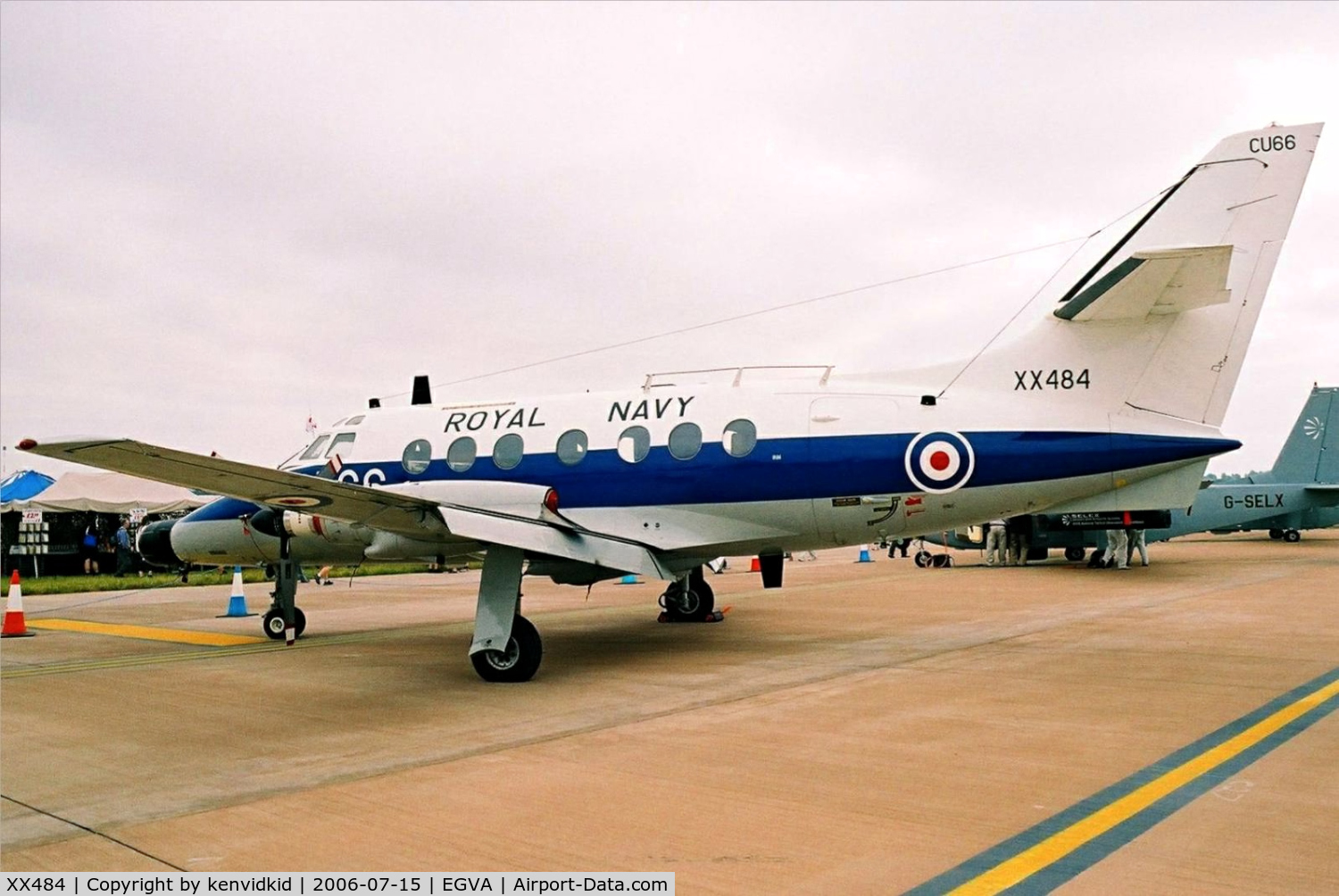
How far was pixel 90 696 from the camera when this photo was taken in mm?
10156

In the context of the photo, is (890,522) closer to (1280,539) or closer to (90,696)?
(90,696)

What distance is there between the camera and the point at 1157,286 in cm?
1029

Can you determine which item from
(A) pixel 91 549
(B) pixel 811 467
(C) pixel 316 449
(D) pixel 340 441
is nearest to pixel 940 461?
(B) pixel 811 467

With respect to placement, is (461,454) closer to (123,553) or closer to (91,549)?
(123,553)

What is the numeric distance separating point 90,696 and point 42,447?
3823 mm

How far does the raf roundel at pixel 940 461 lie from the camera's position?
435 inches

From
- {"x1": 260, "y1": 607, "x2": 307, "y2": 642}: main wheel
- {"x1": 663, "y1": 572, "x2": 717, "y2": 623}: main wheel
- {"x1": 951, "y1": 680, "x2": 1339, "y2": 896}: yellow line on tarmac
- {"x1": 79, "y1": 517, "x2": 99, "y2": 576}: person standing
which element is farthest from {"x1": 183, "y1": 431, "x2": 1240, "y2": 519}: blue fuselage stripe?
{"x1": 79, "y1": 517, "x2": 99, "y2": 576}: person standing

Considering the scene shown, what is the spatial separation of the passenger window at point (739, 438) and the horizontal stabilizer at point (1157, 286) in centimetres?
396

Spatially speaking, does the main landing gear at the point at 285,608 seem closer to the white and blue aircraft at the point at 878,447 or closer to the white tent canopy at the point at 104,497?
the white and blue aircraft at the point at 878,447

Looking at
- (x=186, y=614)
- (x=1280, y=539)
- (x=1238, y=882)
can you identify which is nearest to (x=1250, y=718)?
(x=1238, y=882)

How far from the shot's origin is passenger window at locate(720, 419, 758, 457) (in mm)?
11781

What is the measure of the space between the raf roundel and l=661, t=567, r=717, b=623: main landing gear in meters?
5.84

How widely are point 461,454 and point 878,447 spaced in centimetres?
584

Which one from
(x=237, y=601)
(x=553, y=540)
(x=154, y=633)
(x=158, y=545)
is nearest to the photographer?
(x=553, y=540)
